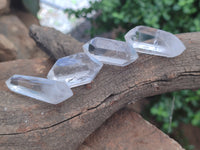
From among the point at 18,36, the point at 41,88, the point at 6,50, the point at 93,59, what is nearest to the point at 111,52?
the point at 93,59

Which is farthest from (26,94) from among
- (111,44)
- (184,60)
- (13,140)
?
(184,60)

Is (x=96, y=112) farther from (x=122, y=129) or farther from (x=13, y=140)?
(x=13, y=140)

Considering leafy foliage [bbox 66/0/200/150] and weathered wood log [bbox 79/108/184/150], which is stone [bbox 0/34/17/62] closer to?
leafy foliage [bbox 66/0/200/150]

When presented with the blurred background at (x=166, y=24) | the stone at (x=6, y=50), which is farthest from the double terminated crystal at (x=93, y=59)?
the stone at (x=6, y=50)

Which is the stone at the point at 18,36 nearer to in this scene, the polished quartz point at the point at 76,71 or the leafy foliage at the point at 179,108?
the polished quartz point at the point at 76,71

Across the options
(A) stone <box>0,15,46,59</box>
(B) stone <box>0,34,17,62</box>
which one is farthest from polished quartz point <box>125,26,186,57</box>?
(A) stone <box>0,15,46,59</box>

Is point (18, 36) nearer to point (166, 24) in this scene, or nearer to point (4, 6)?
point (4, 6)
